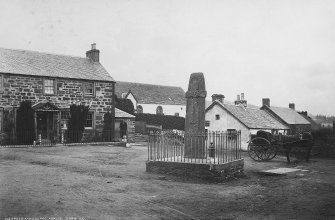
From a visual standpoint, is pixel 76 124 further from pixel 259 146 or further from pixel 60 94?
pixel 259 146

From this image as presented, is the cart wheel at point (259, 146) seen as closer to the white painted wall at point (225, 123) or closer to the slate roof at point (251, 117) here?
the slate roof at point (251, 117)

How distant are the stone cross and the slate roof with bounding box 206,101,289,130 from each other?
56.9 ft

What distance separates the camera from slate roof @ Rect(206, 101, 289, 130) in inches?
1204

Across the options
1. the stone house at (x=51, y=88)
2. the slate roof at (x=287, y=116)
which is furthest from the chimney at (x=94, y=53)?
the slate roof at (x=287, y=116)

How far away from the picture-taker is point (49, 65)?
92.5ft

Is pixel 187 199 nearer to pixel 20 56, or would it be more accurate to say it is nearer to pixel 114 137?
pixel 114 137

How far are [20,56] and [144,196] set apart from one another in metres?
23.1

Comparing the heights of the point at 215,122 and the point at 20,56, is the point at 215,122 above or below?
below

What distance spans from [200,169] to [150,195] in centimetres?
299

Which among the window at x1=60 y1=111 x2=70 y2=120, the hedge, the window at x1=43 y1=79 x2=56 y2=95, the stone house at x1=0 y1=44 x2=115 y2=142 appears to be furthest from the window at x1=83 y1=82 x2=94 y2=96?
the hedge

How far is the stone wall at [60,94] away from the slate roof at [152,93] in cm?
2512

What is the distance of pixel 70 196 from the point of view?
838 centimetres

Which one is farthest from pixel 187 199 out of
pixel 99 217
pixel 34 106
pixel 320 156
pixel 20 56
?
pixel 20 56

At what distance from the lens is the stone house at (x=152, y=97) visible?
54688 mm
